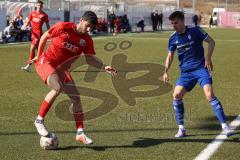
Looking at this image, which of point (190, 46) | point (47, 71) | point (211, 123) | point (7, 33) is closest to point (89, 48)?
point (47, 71)

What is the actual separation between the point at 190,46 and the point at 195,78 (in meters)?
0.48

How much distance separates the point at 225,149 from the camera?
7418 millimetres

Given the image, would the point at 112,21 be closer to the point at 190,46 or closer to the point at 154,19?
the point at 154,19

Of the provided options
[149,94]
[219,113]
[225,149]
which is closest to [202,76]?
[219,113]

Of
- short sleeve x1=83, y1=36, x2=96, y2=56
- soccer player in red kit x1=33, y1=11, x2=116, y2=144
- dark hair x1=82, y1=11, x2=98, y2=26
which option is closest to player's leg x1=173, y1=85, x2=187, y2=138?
soccer player in red kit x1=33, y1=11, x2=116, y2=144

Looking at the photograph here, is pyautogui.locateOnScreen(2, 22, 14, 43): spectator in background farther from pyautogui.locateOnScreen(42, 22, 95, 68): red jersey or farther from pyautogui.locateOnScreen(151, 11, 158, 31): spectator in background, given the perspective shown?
pyautogui.locateOnScreen(151, 11, 158, 31): spectator in background

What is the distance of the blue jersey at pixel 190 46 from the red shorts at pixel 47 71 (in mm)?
1727

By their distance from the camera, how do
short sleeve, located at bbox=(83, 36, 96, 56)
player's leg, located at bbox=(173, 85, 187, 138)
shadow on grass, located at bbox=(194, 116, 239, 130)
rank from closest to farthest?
short sleeve, located at bbox=(83, 36, 96, 56), player's leg, located at bbox=(173, 85, 187, 138), shadow on grass, located at bbox=(194, 116, 239, 130)

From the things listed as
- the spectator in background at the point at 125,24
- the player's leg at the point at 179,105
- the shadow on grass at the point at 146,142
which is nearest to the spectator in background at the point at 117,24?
the spectator in background at the point at 125,24

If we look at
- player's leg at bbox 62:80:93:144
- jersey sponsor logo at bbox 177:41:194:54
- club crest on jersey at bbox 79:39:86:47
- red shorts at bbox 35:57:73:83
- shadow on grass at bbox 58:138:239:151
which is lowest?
shadow on grass at bbox 58:138:239:151

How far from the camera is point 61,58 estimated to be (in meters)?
7.65

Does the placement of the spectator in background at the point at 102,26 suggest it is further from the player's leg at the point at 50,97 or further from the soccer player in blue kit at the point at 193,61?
the player's leg at the point at 50,97

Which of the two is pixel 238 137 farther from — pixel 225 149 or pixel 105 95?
pixel 105 95

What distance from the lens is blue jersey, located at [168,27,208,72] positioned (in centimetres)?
814
